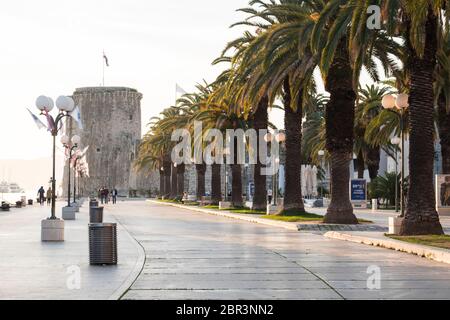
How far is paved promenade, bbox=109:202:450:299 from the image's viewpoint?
33.9 feet

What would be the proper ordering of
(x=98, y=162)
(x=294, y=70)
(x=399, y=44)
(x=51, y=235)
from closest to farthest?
(x=51, y=235)
(x=399, y=44)
(x=294, y=70)
(x=98, y=162)

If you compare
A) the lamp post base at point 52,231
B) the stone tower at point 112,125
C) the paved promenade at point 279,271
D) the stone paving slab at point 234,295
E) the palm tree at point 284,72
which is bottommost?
the paved promenade at point 279,271

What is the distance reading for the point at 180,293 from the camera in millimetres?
10344

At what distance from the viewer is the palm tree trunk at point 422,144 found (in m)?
21.1

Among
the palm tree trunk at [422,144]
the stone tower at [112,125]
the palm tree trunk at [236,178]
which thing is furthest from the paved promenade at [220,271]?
the stone tower at [112,125]

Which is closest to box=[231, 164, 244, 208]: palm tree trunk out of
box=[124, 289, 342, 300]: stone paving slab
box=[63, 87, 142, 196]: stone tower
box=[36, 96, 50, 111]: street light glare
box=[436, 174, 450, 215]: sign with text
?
box=[436, 174, 450, 215]: sign with text

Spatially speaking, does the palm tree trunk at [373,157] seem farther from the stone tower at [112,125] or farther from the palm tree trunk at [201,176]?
the stone tower at [112,125]

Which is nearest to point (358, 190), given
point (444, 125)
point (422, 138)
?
point (444, 125)

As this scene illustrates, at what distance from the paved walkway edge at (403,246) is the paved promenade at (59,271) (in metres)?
5.46

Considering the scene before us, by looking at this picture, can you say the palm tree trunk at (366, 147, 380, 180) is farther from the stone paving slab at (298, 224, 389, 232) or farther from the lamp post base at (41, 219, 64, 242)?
the lamp post base at (41, 219, 64, 242)

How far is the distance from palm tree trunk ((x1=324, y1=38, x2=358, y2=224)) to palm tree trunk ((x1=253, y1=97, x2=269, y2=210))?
12.8 metres
